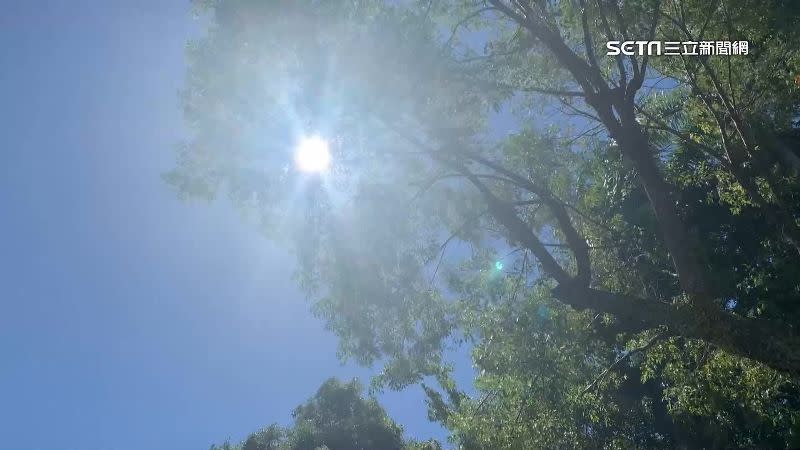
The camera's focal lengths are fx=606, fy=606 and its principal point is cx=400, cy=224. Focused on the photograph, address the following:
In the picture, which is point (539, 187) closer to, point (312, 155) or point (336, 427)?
point (312, 155)

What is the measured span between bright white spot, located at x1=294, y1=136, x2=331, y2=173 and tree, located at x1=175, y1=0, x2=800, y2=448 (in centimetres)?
24

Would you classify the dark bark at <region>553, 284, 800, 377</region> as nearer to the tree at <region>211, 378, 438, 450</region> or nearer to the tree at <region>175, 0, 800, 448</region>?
the tree at <region>175, 0, 800, 448</region>

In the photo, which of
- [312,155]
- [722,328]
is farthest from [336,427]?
[722,328]

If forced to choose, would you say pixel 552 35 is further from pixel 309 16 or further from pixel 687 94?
pixel 309 16

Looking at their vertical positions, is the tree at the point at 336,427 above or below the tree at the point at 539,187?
above

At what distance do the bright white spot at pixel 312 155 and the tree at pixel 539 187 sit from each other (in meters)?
0.24

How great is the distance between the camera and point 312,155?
14781 mm

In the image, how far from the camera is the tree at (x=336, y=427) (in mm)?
35250

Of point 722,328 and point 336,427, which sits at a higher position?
point 336,427

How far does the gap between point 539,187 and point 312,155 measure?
550cm

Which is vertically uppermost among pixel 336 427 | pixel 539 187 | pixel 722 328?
pixel 336 427

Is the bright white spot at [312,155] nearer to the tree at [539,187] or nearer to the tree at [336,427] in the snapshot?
the tree at [539,187]

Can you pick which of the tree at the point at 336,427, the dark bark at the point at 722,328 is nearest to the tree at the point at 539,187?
the dark bark at the point at 722,328

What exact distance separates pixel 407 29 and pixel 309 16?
2.24m
